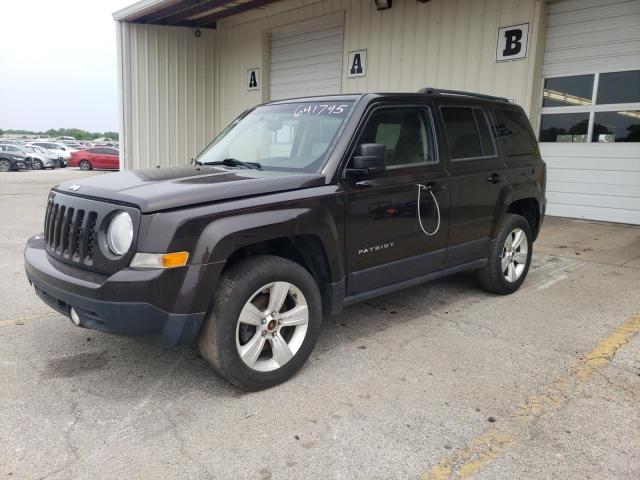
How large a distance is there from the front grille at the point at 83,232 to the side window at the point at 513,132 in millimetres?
3656

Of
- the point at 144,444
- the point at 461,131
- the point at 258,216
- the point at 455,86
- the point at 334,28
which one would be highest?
the point at 334,28

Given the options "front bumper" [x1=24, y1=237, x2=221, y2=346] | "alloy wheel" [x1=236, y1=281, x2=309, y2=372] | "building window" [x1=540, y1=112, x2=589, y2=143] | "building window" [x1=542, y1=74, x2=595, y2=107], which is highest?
Result: "building window" [x1=542, y1=74, x2=595, y2=107]

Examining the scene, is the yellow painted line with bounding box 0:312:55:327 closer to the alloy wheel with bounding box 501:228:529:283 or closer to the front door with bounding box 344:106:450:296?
the front door with bounding box 344:106:450:296

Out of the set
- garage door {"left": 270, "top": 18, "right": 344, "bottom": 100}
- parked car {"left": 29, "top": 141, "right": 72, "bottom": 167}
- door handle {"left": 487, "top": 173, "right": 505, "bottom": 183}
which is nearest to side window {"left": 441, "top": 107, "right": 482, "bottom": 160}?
door handle {"left": 487, "top": 173, "right": 505, "bottom": 183}

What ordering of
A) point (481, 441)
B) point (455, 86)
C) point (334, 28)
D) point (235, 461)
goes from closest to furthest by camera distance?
point (235, 461) < point (481, 441) < point (455, 86) < point (334, 28)

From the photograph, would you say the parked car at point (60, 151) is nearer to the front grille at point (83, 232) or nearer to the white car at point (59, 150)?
the white car at point (59, 150)

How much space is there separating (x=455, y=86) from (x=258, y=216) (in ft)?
27.7

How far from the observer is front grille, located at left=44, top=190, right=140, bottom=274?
2.96 m

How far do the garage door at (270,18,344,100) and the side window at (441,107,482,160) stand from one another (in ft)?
26.7

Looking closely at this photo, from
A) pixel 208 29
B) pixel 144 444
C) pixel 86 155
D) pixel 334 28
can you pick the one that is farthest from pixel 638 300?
pixel 86 155

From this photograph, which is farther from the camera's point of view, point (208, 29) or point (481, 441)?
point (208, 29)

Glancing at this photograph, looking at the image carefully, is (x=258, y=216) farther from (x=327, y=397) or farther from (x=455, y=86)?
(x=455, y=86)

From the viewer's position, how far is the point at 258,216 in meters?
3.17

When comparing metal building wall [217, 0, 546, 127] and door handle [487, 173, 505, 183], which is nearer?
door handle [487, 173, 505, 183]
